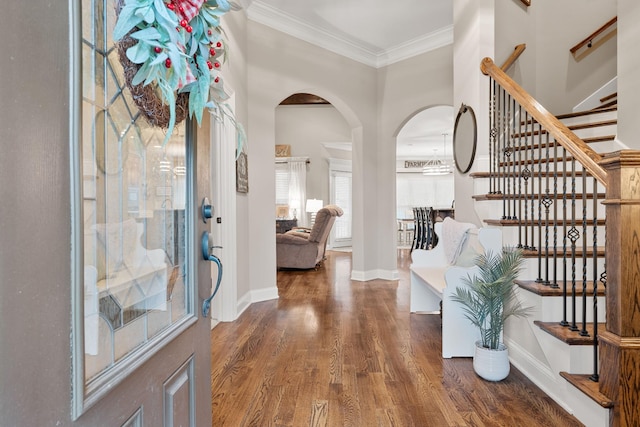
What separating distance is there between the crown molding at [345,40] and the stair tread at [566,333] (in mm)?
3932

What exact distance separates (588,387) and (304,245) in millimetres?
4580

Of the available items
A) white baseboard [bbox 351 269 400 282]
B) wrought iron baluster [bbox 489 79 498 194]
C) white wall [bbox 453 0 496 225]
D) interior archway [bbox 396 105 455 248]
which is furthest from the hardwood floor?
interior archway [bbox 396 105 455 248]

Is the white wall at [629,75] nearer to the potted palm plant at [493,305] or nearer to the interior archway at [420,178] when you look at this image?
the potted palm plant at [493,305]

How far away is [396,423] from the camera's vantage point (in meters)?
1.77

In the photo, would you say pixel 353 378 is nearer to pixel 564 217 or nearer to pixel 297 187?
pixel 564 217

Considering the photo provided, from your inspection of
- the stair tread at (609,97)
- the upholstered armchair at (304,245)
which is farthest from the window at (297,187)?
the stair tread at (609,97)

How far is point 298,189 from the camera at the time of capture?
8.66 metres

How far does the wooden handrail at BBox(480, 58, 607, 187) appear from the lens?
175cm

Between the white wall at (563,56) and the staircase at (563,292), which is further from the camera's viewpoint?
the white wall at (563,56)

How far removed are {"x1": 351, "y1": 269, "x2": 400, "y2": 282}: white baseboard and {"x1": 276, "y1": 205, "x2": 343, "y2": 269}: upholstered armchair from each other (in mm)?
940

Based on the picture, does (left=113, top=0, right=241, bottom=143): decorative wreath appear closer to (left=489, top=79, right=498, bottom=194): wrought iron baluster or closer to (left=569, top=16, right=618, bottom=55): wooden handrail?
(left=489, top=79, right=498, bottom=194): wrought iron baluster

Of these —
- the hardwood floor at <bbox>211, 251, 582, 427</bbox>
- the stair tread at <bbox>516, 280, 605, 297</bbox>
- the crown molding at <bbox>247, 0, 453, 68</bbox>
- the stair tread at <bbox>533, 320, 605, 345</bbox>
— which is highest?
the crown molding at <bbox>247, 0, 453, 68</bbox>

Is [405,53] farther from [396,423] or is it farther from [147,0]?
[147,0]

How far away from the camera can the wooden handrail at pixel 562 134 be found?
1.75 m
